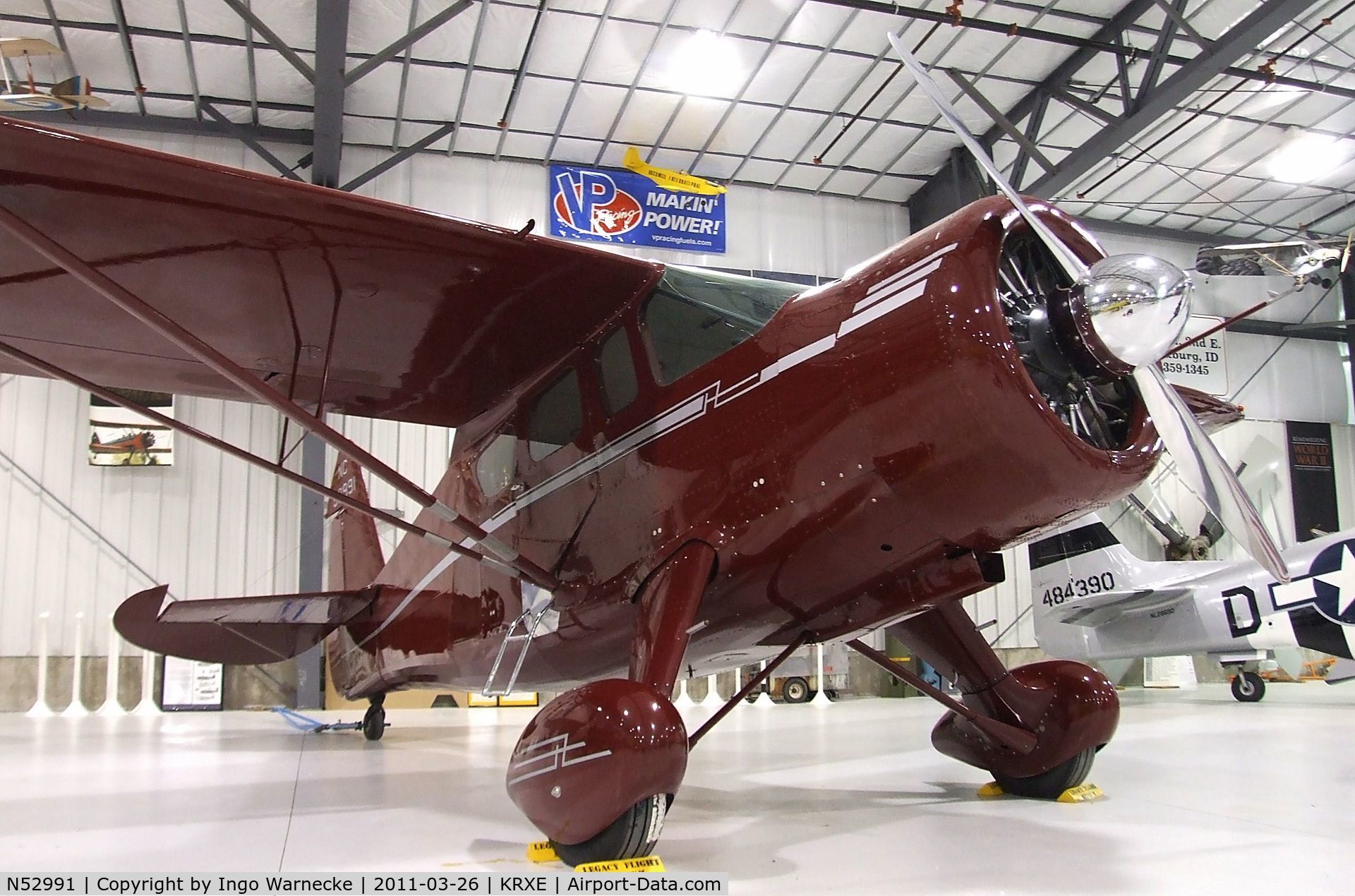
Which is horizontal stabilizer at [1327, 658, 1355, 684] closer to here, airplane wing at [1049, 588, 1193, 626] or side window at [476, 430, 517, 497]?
airplane wing at [1049, 588, 1193, 626]

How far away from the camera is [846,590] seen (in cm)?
361

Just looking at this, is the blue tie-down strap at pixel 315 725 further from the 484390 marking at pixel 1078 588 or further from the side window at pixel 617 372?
the 484390 marking at pixel 1078 588

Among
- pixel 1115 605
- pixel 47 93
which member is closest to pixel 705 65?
pixel 47 93

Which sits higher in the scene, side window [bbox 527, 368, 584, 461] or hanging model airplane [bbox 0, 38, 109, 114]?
hanging model airplane [bbox 0, 38, 109, 114]

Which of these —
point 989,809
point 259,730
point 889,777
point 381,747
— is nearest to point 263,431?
point 259,730

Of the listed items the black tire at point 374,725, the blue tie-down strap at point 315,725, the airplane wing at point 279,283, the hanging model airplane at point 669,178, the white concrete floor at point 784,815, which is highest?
the hanging model airplane at point 669,178

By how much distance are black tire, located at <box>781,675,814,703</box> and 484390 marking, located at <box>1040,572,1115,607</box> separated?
4481 mm

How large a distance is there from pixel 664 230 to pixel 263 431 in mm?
7519

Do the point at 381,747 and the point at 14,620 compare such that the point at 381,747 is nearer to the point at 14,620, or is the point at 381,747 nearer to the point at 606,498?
the point at 606,498

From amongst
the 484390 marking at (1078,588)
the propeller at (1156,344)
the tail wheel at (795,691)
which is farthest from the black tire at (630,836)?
the tail wheel at (795,691)

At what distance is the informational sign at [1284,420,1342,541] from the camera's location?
21312 millimetres

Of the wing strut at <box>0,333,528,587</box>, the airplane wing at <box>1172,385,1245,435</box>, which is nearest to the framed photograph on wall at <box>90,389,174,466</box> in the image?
the wing strut at <box>0,333,528,587</box>

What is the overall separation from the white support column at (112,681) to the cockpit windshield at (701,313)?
10999mm

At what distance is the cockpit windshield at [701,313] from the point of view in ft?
12.5
